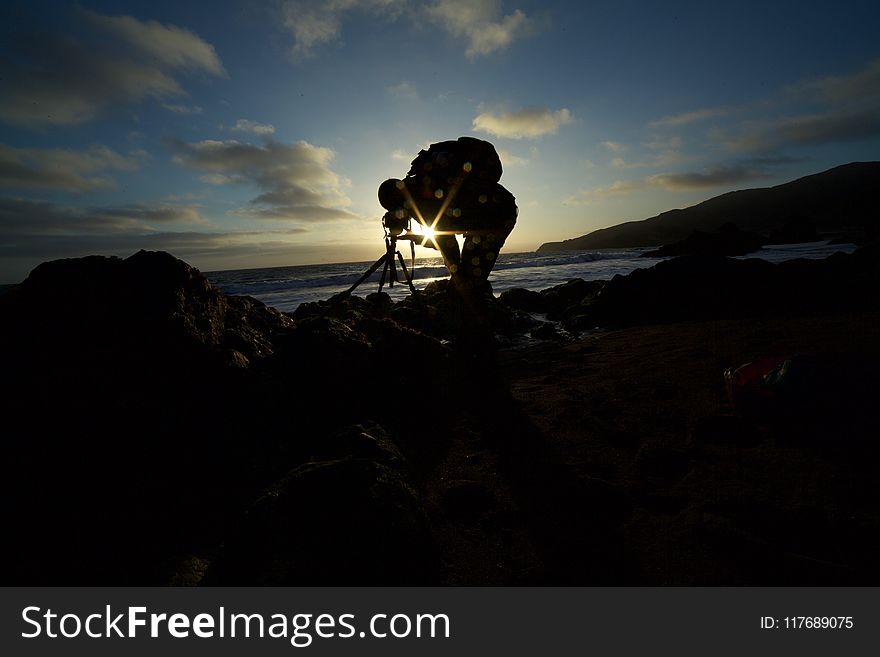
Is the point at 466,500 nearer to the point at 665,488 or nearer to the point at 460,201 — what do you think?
the point at 665,488

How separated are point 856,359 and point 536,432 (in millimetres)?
2047

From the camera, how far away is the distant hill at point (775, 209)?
7000 centimetres

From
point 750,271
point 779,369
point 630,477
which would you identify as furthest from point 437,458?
point 750,271

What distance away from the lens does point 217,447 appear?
199cm

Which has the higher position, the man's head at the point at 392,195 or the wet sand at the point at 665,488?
the man's head at the point at 392,195

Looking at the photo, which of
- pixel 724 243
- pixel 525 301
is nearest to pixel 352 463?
pixel 525 301

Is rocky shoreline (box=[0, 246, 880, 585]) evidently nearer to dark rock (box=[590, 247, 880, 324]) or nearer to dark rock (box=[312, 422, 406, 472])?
dark rock (box=[312, 422, 406, 472])

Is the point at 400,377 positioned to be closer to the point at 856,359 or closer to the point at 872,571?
the point at 872,571

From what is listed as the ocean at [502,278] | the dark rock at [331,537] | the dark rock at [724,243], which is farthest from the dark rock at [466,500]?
the dark rock at [724,243]

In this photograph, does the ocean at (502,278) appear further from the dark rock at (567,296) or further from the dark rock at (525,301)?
the dark rock at (567,296)

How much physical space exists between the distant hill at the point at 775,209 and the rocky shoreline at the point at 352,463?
83623 mm

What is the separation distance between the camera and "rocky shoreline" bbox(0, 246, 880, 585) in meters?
1.48

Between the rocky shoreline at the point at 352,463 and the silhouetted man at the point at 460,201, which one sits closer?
the rocky shoreline at the point at 352,463

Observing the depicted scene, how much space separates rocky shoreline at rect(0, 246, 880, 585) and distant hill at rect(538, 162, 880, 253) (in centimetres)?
8362
